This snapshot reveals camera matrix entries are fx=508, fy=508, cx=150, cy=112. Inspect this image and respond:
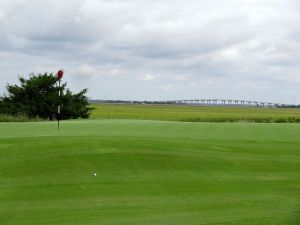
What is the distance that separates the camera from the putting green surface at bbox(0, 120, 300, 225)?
1187 cm

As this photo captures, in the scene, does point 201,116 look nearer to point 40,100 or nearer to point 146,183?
point 40,100

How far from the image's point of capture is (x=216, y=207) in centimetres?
1285

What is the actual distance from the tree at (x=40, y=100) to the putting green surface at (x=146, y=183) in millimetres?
46714

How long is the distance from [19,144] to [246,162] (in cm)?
965

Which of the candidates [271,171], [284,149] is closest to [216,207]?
[271,171]

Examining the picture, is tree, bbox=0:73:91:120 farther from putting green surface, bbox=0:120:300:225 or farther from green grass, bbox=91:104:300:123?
putting green surface, bbox=0:120:300:225

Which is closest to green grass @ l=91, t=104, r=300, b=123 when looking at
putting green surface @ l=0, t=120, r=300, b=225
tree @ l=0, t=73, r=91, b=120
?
tree @ l=0, t=73, r=91, b=120

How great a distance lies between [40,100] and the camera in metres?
69.9

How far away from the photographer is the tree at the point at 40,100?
68812mm

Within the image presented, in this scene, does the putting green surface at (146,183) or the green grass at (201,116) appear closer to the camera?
the putting green surface at (146,183)

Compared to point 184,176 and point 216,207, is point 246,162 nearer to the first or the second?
point 184,176

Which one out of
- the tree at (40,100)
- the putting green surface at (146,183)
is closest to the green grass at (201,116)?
the tree at (40,100)

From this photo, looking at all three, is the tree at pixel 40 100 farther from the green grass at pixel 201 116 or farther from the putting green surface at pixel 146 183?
the putting green surface at pixel 146 183

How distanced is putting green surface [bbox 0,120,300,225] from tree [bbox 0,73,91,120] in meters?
46.7
